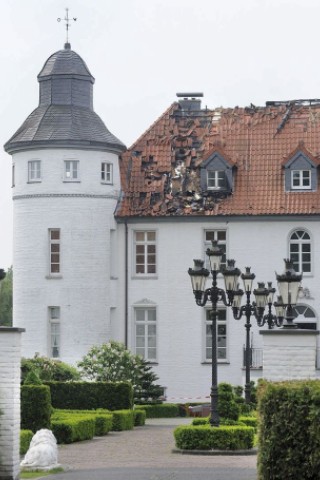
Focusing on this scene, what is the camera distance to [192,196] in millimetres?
55906

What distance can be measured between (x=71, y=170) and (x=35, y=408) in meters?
25.4

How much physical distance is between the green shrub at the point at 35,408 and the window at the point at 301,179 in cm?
2649

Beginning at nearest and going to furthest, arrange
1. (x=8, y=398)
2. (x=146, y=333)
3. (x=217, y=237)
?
(x=8, y=398)
(x=146, y=333)
(x=217, y=237)

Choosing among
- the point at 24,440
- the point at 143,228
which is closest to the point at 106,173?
the point at 143,228

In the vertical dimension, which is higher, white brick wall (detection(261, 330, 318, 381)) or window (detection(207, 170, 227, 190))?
window (detection(207, 170, 227, 190))

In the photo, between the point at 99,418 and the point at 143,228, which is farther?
the point at 143,228

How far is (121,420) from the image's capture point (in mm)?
39156

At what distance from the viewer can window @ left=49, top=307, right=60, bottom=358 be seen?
178 ft

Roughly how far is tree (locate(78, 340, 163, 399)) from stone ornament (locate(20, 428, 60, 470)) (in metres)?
23.9

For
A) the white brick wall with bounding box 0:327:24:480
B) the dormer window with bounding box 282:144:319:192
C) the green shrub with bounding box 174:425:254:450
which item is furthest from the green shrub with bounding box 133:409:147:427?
the white brick wall with bounding box 0:327:24:480

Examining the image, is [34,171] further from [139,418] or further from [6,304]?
[6,304]

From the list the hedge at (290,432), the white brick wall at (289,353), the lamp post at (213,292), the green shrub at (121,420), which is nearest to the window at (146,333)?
the green shrub at (121,420)

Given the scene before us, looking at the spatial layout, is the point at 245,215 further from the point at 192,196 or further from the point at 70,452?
the point at 70,452

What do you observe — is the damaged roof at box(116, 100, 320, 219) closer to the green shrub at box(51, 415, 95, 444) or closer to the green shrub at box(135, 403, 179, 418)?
the green shrub at box(135, 403, 179, 418)
